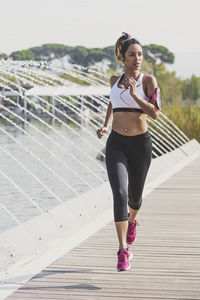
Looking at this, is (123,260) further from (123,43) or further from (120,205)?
(123,43)

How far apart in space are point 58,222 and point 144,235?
2.75ft

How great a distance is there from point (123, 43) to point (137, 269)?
1707mm

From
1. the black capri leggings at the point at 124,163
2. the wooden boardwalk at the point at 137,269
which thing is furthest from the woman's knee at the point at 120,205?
the wooden boardwalk at the point at 137,269

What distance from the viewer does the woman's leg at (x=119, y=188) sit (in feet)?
17.3

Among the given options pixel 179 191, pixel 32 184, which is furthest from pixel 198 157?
pixel 32 184

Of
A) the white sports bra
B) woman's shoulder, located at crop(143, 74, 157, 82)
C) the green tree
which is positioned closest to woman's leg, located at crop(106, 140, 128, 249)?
the white sports bra

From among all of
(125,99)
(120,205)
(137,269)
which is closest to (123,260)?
(137,269)

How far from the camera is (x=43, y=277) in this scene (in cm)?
533

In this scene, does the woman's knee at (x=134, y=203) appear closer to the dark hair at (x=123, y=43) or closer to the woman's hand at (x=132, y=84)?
the woman's hand at (x=132, y=84)

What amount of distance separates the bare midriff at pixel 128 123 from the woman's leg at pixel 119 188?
166mm

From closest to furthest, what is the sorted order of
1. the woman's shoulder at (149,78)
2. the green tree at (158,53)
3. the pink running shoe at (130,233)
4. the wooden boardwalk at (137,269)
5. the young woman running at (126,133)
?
the wooden boardwalk at (137,269)
the young woman running at (126,133)
the woman's shoulder at (149,78)
the pink running shoe at (130,233)
the green tree at (158,53)

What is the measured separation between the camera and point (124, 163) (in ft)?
17.7

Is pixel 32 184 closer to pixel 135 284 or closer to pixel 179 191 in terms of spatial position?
pixel 179 191

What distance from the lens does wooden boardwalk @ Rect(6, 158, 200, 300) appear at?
490cm
